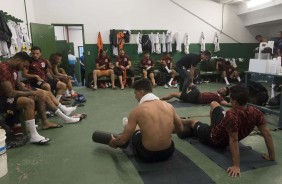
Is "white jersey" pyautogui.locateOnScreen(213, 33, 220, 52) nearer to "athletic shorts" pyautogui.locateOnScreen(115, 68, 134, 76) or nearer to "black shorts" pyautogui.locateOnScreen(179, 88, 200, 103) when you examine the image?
"athletic shorts" pyautogui.locateOnScreen(115, 68, 134, 76)

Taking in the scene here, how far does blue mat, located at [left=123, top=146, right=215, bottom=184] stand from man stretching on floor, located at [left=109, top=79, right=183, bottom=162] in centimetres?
9

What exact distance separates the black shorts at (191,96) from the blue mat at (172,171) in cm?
269

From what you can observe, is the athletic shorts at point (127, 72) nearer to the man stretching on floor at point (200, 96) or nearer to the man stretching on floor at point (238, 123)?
the man stretching on floor at point (200, 96)

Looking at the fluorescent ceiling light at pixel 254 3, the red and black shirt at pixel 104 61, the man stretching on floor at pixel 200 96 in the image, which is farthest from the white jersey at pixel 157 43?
the man stretching on floor at pixel 200 96

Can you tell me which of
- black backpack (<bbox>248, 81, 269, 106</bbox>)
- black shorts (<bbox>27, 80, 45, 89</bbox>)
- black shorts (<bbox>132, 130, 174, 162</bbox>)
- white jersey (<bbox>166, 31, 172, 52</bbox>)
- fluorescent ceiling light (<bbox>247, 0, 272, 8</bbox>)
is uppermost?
fluorescent ceiling light (<bbox>247, 0, 272, 8</bbox>)

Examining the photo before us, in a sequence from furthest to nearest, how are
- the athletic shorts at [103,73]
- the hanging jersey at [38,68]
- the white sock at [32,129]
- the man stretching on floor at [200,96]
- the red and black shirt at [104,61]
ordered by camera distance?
the red and black shirt at [104,61], the athletic shorts at [103,73], the man stretching on floor at [200,96], the hanging jersey at [38,68], the white sock at [32,129]

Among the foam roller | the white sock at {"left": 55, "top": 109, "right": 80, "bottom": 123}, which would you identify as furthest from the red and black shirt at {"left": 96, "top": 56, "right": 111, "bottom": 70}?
the foam roller

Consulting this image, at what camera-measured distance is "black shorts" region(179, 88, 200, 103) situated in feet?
17.4

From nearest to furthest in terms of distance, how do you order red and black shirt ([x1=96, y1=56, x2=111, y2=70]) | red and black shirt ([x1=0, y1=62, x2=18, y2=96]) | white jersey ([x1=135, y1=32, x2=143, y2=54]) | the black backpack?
red and black shirt ([x1=0, y1=62, x2=18, y2=96]), the black backpack, red and black shirt ([x1=96, y1=56, x2=111, y2=70]), white jersey ([x1=135, y1=32, x2=143, y2=54])

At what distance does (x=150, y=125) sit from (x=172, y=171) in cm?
56

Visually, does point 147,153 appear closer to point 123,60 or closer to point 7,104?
point 7,104

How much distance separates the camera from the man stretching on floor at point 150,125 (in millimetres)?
2336

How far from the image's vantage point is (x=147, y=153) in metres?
2.53


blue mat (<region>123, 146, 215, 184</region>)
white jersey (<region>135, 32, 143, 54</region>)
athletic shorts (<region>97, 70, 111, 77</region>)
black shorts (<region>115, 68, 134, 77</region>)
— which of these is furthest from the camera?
white jersey (<region>135, 32, 143, 54</region>)
